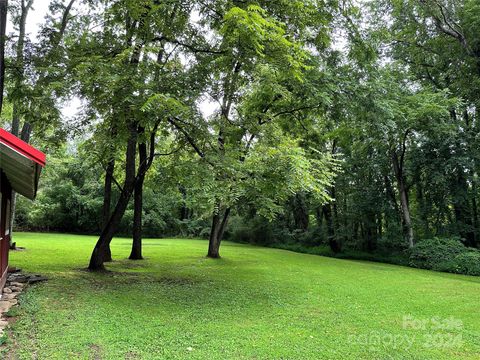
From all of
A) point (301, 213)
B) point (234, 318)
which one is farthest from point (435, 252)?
point (234, 318)

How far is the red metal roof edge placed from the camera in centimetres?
399

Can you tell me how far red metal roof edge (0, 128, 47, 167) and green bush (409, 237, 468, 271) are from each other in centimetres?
1668

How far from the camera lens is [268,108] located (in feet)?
51.5

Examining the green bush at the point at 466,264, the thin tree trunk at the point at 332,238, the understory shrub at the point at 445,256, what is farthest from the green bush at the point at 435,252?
the thin tree trunk at the point at 332,238

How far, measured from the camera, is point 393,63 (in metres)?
19.4

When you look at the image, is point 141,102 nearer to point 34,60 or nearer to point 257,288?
point 34,60

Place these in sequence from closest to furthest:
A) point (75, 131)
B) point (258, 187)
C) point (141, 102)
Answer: point (141, 102), point (258, 187), point (75, 131)

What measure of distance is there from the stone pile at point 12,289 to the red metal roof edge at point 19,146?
234 centimetres

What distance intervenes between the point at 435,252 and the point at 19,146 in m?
17.6

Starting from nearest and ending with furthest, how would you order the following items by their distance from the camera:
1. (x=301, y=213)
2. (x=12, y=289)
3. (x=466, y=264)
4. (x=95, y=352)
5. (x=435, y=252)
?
1. (x=95, y=352)
2. (x=12, y=289)
3. (x=466, y=264)
4. (x=435, y=252)
5. (x=301, y=213)

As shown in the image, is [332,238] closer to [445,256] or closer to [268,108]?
[445,256]

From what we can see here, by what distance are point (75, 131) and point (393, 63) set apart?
54.6 ft

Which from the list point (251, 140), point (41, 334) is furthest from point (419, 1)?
point (41, 334)

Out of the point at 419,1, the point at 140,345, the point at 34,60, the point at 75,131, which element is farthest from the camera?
the point at 419,1
